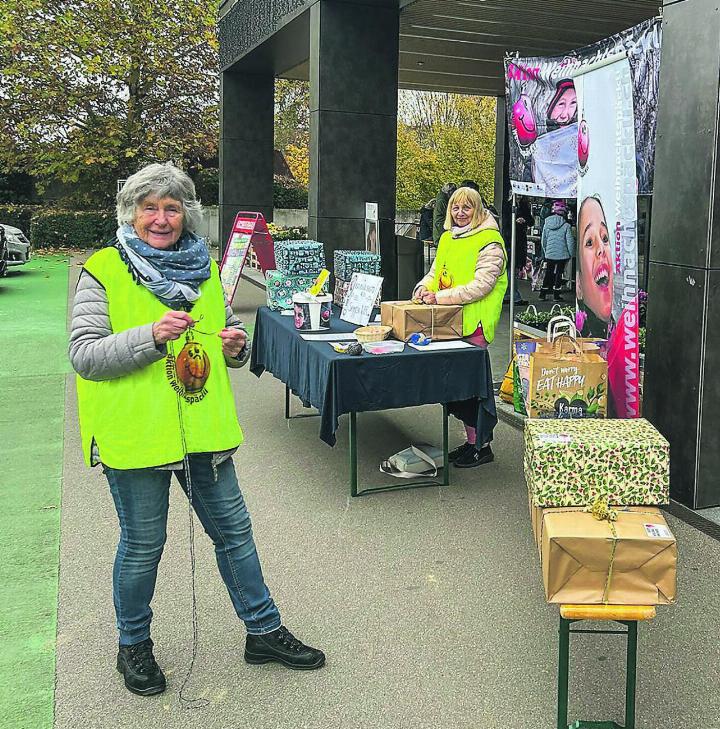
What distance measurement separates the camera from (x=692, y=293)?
4375 millimetres

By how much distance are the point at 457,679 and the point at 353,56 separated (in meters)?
7.01

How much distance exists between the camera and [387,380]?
461 cm

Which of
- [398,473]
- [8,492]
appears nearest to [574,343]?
[398,473]

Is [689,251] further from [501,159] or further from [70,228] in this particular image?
[70,228]

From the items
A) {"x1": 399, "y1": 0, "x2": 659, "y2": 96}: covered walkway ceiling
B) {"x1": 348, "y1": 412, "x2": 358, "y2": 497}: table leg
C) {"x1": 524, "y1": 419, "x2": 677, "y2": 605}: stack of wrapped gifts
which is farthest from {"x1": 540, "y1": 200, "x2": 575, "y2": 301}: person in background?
{"x1": 524, "y1": 419, "x2": 677, "y2": 605}: stack of wrapped gifts

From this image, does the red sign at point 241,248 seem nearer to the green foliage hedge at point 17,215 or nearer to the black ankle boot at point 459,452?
the black ankle boot at point 459,452

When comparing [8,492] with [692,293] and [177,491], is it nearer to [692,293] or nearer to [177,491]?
[177,491]

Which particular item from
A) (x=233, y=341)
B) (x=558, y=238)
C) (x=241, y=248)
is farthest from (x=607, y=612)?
(x=558, y=238)

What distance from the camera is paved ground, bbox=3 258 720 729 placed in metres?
2.79

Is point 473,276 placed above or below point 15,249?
below

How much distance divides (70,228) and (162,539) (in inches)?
908

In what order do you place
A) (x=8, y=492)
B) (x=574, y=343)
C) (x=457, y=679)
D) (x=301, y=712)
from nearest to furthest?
1. (x=301, y=712)
2. (x=457, y=679)
3. (x=574, y=343)
4. (x=8, y=492)

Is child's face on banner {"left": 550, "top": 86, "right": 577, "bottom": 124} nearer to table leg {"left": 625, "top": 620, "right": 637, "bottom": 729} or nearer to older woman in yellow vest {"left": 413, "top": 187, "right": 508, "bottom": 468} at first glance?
older woman in yellow vest {"left": 413, "top": 187, "right": 508, "bottom": 468}

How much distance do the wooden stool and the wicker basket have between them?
2.62 meters
